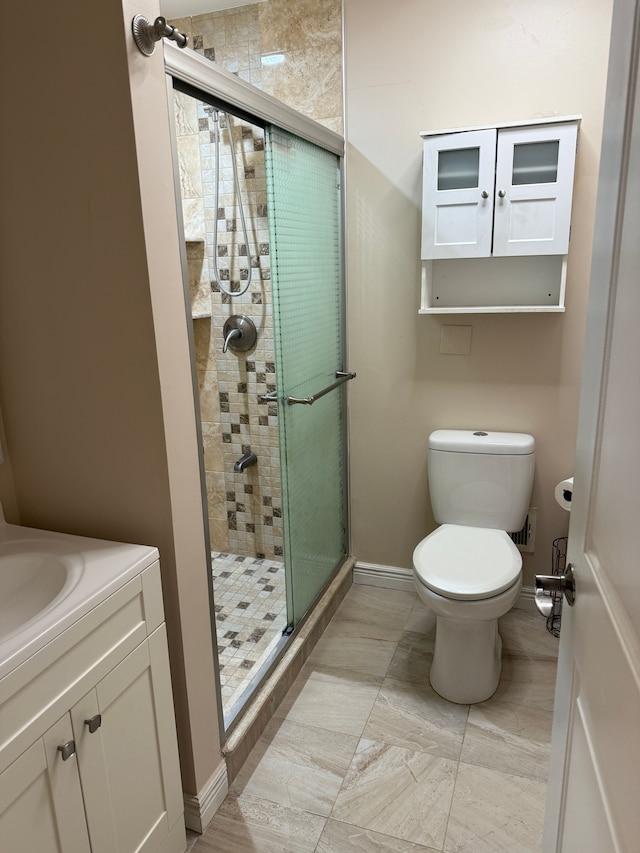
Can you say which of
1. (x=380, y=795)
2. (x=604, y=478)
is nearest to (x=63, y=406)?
(x=604, y=478)

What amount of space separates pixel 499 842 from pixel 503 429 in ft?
4.56

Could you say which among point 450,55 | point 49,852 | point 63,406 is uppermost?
point 450,55

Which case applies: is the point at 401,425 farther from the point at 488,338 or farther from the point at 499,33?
the point at 499,33

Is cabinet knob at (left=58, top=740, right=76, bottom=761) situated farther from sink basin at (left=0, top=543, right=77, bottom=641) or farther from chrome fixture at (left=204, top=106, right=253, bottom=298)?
chrome fixture at (left=204, top=106, right=253, bottom=298)

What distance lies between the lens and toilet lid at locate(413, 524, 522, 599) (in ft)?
6.23

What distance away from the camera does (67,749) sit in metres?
1.08

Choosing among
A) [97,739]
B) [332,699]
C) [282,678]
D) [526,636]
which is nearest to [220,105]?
[97,739]

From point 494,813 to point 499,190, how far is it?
1910 mm

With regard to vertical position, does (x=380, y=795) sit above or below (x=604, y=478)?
below

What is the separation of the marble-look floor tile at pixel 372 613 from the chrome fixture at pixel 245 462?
Answer: 74cm

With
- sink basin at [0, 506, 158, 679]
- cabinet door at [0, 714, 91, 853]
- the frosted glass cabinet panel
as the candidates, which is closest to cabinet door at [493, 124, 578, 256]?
the frosted glass cabinet panel

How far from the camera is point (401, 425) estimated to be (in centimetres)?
255

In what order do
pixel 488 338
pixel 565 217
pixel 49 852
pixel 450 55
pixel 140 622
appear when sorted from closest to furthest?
pixel 49 852, pixel 140 622, pixel 565 217, pixel 450 55, pixel 488 338

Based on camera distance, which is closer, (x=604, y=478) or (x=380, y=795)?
(x=604, y=478)
